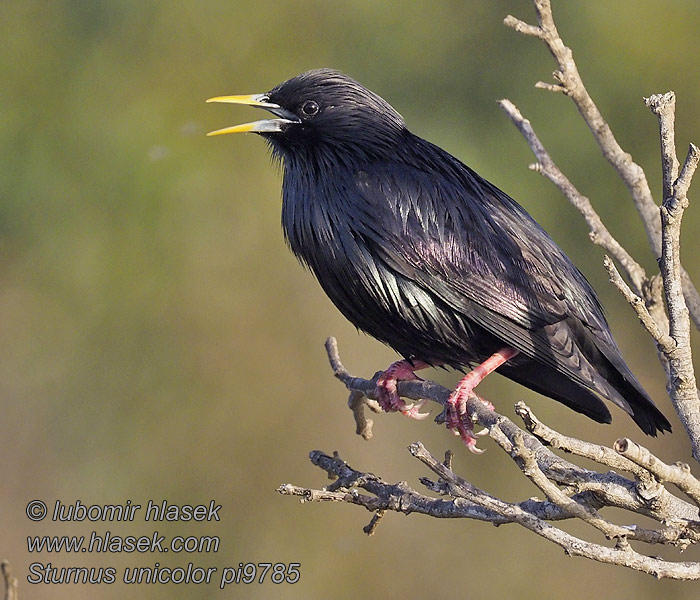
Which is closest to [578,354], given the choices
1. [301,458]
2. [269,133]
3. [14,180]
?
[269,133]

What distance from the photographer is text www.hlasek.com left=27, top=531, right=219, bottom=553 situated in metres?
5.72

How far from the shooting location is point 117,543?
5676mm

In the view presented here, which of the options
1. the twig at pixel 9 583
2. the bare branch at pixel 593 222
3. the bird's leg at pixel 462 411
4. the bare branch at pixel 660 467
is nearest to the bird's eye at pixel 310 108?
the bare branch at pixel 593 222

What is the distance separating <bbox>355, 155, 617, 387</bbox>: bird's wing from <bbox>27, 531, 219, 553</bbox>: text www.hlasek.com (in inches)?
106

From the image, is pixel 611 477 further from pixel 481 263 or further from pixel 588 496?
pixel 481 263

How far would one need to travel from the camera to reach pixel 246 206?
673 centimetres

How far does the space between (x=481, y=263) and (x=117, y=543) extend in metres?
3.03

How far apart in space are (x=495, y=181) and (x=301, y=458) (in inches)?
83.4

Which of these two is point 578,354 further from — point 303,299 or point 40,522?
point 40,522

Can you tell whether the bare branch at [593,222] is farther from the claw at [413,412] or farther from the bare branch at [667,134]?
the claw at [413,412]

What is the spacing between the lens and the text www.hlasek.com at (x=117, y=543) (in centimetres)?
572

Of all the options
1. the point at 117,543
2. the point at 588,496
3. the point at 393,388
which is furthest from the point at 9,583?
the point at 117,543

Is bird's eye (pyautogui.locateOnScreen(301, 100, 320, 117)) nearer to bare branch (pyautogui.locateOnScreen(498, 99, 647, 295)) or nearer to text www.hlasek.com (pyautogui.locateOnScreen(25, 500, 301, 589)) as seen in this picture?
bare branch (pyautogui.locateOnScreen(498, 99, 647, 295))

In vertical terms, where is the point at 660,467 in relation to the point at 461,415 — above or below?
below
